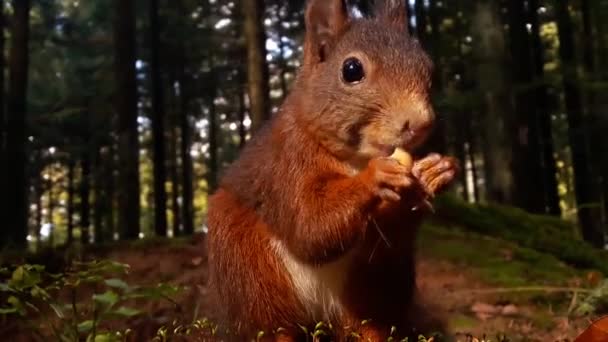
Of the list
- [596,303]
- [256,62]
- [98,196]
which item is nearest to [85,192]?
[98,196]

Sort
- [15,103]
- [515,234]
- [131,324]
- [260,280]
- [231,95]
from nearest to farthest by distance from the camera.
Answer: [260,280] < [131,324] < [515,234] < [15,103] < [231,95]

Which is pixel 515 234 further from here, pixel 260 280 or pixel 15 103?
pixel 15 103

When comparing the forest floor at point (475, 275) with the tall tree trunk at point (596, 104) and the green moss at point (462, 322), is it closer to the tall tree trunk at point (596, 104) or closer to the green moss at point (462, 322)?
the green moss at point (462, 322)

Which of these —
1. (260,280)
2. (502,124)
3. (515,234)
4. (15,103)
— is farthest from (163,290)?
(15,103)

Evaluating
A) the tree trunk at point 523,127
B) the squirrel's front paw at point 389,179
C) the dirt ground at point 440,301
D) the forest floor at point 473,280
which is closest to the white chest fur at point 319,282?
the squirrel's front paw at point 389,179

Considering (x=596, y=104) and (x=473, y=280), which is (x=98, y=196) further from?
(x=473, y=280)

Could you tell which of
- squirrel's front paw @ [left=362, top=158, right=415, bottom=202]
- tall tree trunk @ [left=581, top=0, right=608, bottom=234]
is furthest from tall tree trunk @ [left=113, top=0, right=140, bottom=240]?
squirrel's front paw @ [left=362, top=158, right=415, bottom=202]

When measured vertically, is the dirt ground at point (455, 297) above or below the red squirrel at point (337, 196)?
below
